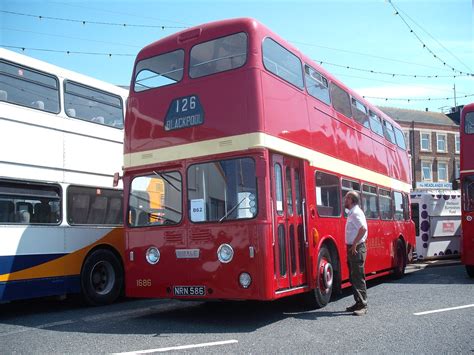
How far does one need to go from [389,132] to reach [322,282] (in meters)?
7.09

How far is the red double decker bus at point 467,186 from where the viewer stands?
40.6 feet

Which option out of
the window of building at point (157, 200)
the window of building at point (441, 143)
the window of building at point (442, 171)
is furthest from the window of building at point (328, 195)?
the window of building at point (442, 171)

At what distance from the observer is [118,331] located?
6.99m

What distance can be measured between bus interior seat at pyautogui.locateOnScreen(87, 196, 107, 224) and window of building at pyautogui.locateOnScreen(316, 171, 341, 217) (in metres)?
4.44

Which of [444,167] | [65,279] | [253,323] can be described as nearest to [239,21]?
[253,323]

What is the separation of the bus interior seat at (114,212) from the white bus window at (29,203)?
1.29 meters

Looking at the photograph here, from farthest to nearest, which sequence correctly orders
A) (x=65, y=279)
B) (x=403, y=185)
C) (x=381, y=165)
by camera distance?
(x=403, y=185)
(x=381, y=165)
(x=65, y=279)

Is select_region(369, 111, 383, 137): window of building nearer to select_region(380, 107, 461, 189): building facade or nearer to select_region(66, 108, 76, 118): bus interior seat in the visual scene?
select_region(66, 108, 76, 118): bus interior seat

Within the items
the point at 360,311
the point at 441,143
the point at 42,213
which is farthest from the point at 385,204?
the point at 441,143

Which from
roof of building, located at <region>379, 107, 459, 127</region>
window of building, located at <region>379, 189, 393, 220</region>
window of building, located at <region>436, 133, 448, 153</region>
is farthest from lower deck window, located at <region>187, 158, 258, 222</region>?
window of building, located at <region>436, 133, 448, 153</region>

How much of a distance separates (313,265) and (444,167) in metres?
49.9

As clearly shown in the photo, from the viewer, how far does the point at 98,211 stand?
10344mm

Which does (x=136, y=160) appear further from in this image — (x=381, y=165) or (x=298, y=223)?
(x=381, y=165)

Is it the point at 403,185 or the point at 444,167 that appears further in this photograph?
the point at 444,167
